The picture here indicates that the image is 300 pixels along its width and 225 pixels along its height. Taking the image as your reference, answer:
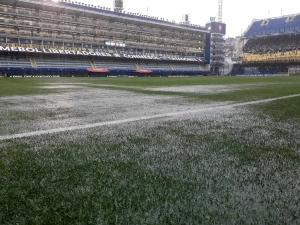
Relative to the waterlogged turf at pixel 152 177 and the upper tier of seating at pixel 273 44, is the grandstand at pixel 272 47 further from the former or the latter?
the waterlogged turf at pixel 152 177

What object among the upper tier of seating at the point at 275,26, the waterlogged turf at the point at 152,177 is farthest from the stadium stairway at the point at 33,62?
the upper tier of seating at the point at 275,26

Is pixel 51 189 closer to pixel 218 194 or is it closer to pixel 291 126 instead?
pixel 218 194

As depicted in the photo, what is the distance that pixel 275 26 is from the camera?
69812 millimetres

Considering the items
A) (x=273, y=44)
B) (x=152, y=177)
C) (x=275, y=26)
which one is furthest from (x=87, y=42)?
(x=152, y=177)

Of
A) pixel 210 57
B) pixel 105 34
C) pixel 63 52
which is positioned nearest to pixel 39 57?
pixel 63 52

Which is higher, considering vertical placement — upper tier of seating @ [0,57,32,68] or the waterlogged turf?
upper tier of seating @ [0,57,32,68]

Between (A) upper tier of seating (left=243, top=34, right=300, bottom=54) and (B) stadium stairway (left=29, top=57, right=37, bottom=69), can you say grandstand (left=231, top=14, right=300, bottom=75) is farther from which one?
(B) stadium stairway (left=29, top=57, right=37, bottom=69)

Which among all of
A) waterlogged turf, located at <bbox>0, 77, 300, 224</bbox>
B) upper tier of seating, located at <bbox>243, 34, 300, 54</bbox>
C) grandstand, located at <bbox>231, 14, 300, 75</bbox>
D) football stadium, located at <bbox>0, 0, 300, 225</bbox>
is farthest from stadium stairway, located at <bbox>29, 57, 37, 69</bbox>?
upper tier of seating, located at <bbox>243, 34, 300, 54</bbox>

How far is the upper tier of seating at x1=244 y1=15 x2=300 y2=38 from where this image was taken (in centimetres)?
6619

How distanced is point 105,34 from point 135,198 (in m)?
58.4

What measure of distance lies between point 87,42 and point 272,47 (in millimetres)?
46028

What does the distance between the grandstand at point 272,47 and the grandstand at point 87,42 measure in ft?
38.3

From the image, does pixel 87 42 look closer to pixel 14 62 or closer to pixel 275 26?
pixel 14 62

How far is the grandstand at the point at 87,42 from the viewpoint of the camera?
44.9m
